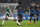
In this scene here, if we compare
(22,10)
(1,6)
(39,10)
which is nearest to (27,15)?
(22,10)

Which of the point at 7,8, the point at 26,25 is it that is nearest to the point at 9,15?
the point at 7,8

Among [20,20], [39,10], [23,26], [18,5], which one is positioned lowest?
[23,26]

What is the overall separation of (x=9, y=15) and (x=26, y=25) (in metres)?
0.75

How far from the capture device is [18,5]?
343 cm

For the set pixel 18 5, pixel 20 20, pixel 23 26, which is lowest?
pixel 23 26

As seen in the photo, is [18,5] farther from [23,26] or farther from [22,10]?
[23,26]

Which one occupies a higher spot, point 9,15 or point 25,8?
point 25,8

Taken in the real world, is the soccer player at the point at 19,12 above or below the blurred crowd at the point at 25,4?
below

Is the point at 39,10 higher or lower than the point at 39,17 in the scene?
higher

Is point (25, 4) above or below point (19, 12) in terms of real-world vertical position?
above

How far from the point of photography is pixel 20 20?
136 inches

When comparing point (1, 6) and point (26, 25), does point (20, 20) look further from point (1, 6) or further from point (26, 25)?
point (1, 6)

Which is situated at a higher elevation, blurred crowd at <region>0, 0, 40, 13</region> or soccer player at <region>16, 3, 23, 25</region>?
blurred crowd at <region>0, 0, 40, 13</region>

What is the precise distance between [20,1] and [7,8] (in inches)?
22.3
